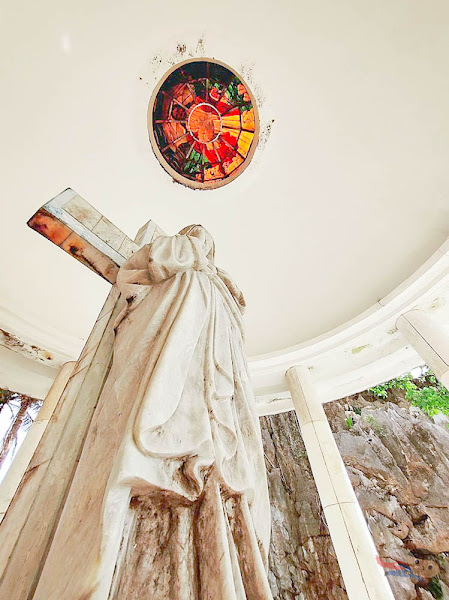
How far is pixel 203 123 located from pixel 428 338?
5.11 metres

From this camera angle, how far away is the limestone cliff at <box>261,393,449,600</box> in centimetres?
751

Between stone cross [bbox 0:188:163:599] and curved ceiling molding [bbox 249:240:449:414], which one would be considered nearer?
stone cross [bbox 0:188:163:599]

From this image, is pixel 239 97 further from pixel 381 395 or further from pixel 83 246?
pixel 381 395

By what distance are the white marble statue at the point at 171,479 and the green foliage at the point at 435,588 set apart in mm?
8961

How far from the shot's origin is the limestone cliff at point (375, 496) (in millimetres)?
7512

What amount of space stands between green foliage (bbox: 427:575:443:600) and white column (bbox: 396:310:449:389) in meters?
6.41

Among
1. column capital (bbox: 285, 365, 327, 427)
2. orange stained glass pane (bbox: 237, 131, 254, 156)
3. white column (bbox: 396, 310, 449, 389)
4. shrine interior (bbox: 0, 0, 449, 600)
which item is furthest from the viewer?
orange stained glass pane (bbox: 237, 131, 254, 156)

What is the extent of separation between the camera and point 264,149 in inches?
225

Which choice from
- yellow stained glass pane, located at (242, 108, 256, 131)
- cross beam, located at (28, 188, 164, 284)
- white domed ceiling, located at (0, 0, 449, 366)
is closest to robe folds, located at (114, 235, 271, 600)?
cross beam, located at (28, 188, 164, 284)

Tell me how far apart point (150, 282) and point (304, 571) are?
367 inches

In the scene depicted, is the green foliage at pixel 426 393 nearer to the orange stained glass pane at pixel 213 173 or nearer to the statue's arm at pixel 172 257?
the orange stained glass pane at pixel 213 173

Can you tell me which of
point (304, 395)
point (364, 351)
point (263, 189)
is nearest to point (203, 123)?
point (263, 189)

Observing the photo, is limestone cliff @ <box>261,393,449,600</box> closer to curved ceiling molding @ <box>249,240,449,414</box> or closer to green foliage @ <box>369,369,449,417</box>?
green foliage @ <box>369,369,449,417</box>

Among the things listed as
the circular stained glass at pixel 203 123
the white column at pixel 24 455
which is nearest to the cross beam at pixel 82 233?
the white column at pixel 24 455
